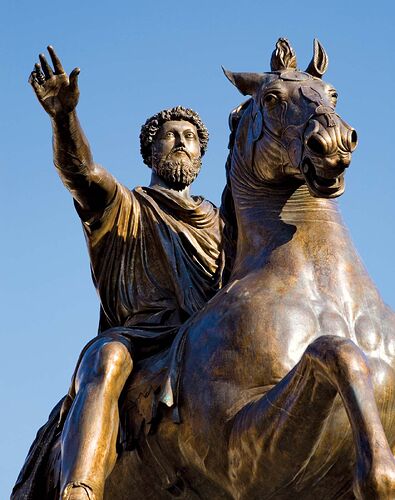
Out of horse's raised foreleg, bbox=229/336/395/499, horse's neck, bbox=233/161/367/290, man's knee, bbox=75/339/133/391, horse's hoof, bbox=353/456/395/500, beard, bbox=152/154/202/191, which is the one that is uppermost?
beard, bbox=152/154/202/191

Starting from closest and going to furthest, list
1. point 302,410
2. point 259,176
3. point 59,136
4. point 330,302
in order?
point 302,410 → point 330,302 → point 259,176 → point 59,136

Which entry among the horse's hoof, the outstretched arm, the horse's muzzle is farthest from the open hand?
the horse's hoof

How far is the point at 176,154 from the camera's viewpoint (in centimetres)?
1086

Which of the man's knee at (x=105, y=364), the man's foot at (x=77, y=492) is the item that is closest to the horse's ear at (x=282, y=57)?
the man's knee at (x=105, y=364)

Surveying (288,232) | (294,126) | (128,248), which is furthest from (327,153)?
(128,248)

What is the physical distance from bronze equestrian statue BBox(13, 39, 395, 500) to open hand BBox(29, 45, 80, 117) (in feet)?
3.66

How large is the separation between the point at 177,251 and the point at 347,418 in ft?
8.19

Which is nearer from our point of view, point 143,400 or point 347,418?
point 347,418

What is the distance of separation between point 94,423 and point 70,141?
204cm

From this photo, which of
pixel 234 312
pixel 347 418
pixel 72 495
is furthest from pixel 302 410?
pixel 72 495

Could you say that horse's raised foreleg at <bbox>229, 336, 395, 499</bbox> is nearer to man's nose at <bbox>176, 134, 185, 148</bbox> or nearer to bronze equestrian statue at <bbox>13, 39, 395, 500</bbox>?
bronze equestrian statue at <bbox>13, 39, 395, 500</bbox>

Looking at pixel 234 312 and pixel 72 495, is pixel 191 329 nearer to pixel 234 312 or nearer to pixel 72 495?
pixel 234 312

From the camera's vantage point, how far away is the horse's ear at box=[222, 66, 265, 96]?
945cm

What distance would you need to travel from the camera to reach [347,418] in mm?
8273
